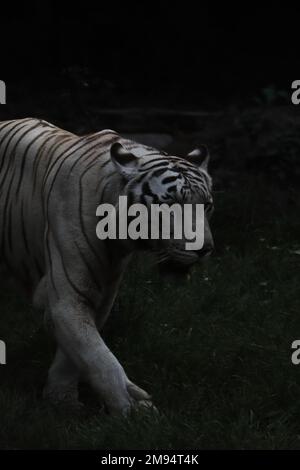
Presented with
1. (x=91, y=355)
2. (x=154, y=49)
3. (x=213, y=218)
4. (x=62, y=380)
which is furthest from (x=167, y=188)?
(x=154, y=49)

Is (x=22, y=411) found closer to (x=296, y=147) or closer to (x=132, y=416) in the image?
(x=132, y=416)

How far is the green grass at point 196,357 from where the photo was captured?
4574 mm

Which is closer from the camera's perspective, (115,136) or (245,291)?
(115,136)

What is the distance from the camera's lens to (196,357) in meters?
5.64

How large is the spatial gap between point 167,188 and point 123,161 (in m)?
0.24

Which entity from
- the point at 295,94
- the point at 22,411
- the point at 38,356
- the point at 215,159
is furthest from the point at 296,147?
the point at 22,411

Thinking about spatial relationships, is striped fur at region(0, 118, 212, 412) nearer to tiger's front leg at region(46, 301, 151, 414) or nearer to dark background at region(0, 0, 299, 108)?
tiger's front leg at region(46, 301, 151, 414)

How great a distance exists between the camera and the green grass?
180 inches

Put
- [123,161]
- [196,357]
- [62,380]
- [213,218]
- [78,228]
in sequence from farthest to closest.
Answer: [213,218] → [196,357] → [62,380] → [78,228] → [123,161]

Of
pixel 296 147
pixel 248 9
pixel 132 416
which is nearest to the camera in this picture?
pixel 132 416

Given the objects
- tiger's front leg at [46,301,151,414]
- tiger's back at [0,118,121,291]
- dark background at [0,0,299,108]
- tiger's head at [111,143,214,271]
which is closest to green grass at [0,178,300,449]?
tiger's front leg at [46,301,151,414]

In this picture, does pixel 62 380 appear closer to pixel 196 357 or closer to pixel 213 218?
pixel 196 357
